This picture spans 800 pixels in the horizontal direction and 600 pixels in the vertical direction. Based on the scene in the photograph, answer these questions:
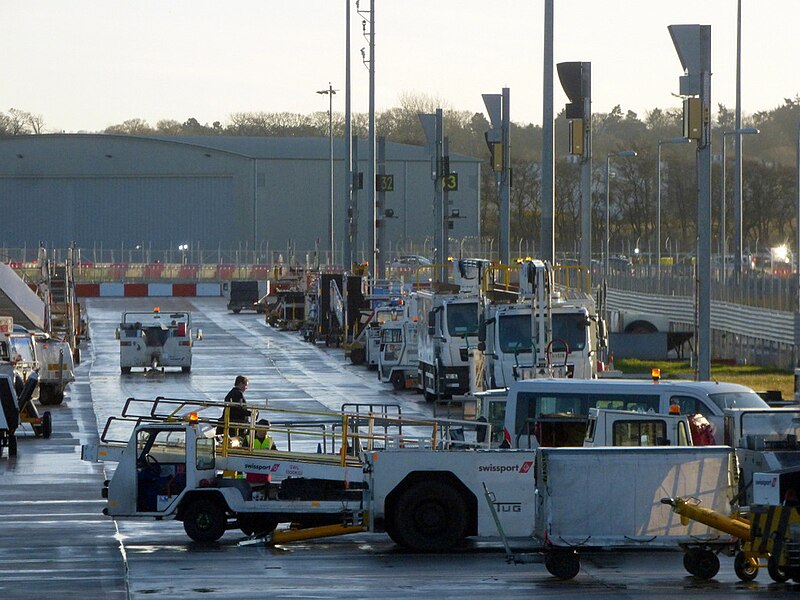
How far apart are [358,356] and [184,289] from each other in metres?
48.4

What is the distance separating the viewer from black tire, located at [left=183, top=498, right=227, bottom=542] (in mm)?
18984

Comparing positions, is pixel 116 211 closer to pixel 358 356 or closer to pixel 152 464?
pixel 358 356

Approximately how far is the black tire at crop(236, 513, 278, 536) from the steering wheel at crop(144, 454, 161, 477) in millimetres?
1173

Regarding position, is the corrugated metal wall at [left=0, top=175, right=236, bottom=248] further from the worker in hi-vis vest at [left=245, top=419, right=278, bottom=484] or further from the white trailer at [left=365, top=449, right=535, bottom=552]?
the white trailer at [left=365, top=449, right=535, bottom=552]

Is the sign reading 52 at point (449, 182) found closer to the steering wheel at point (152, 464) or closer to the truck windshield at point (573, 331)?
the truck windshield at point (573, 331)

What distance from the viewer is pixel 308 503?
18.6 metres

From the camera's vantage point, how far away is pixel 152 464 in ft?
63.7

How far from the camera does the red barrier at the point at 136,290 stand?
100 meters

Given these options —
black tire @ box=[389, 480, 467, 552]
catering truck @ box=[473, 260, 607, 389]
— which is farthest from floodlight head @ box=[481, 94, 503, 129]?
black tire @ box=[389, 480, 467, 552]

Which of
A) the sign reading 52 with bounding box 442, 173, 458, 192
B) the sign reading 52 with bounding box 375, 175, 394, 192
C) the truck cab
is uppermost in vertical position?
the sign reading 52 with bounding box 375, 175, 394, 192

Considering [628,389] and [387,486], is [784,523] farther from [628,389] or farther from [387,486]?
[628,389]

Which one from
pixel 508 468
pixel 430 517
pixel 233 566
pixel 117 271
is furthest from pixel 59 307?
pixel 117 271

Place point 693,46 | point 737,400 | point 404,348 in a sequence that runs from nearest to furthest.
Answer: point 737,400 → point 693,46 → point 404,348

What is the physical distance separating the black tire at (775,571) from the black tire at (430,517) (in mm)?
3635
